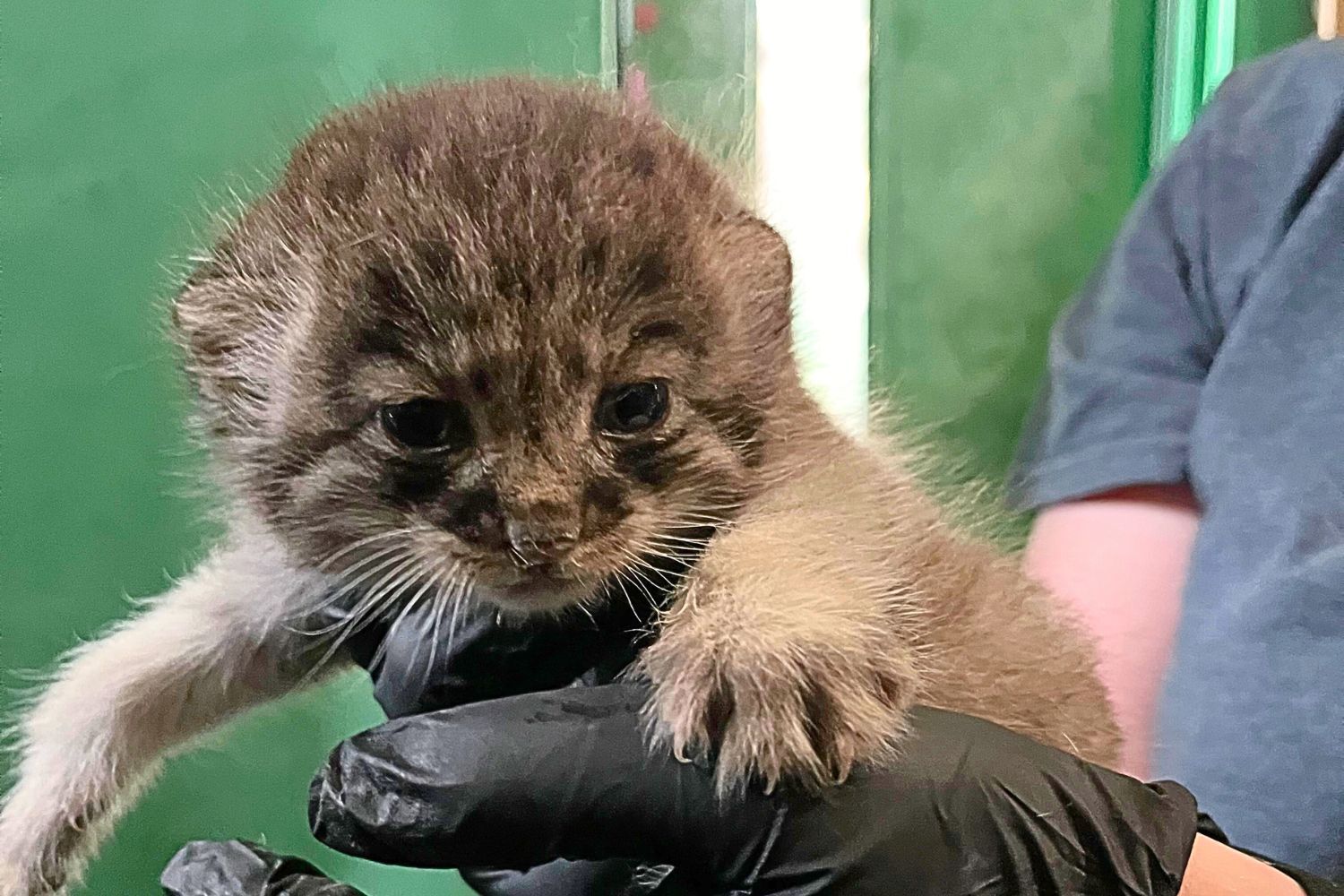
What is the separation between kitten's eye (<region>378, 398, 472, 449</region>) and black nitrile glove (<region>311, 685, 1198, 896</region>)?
233mm

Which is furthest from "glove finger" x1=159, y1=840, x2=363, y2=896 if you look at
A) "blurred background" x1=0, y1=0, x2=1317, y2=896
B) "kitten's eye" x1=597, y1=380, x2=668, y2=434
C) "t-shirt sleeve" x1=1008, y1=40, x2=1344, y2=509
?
"t-shirt sleeve" x1=1008, y1=40, x2=1344, y2=509

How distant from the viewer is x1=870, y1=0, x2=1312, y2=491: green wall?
2422 millimetres

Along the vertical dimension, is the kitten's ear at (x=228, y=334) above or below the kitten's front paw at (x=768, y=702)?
above

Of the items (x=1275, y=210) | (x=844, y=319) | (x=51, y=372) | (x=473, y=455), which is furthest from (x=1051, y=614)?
(x=51, y=372)

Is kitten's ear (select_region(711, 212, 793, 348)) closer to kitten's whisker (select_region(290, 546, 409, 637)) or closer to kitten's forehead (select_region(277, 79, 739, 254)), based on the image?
kitten's forehead (select_region(277, 79, 739, 254))

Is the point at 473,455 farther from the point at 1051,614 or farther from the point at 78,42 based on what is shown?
the point at 78,42

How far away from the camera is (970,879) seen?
98 cm

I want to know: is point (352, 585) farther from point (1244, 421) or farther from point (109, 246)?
point (1244, 421)

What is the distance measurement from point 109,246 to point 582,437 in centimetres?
106

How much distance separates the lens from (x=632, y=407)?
3.07ft

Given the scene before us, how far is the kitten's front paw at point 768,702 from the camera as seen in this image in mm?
888

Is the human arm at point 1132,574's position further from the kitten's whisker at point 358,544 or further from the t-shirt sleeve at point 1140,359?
the kitten's whisker at point 358,544

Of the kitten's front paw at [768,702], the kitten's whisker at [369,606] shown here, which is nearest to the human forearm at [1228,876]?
the kitten's front paw at [768,702]

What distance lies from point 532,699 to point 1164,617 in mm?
1200
